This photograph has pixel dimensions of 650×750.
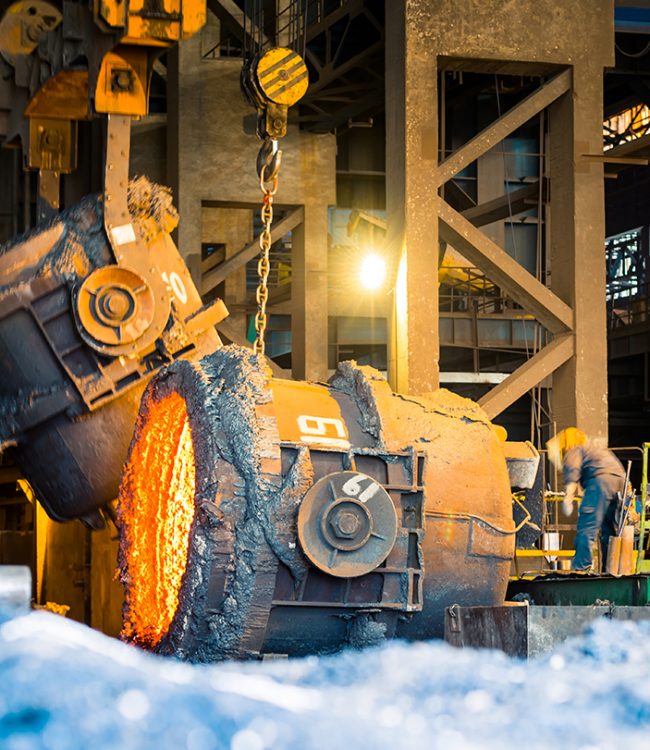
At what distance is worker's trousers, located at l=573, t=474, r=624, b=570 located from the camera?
8.94 meters

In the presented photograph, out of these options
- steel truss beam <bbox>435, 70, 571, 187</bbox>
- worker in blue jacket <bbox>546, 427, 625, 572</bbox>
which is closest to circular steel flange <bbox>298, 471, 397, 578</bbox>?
worker in blue jacket <bbox>546, 427, 625, 572</bbox>

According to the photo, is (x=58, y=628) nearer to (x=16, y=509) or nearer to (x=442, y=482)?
(x=442, y=482)

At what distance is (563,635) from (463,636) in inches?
24.7

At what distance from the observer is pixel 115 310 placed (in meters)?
7.84

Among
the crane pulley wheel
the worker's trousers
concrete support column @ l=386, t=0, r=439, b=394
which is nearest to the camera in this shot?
the worker's trousers

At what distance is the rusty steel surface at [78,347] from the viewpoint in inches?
306

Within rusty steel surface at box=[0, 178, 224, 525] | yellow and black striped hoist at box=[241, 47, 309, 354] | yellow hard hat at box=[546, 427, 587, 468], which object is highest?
yellow and black striped hoist at box=[241, 47, 309, 354]

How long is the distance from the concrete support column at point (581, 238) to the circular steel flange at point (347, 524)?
6311mm

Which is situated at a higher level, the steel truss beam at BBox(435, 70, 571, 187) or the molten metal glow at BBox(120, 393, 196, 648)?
the steel truss beam at BBox(435, 70, 571, 187)

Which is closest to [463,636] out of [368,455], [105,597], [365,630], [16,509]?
[365,630]

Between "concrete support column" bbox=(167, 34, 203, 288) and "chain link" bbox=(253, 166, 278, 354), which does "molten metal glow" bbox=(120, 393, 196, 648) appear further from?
"concrete support column" bbox=(167, 34, 203, 288)

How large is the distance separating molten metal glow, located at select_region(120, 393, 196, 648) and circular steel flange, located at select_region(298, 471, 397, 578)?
640 mm

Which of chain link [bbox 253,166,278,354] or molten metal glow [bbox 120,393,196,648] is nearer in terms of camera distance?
molten metal glow [bbox 120,393,196,648]

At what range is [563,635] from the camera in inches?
192
